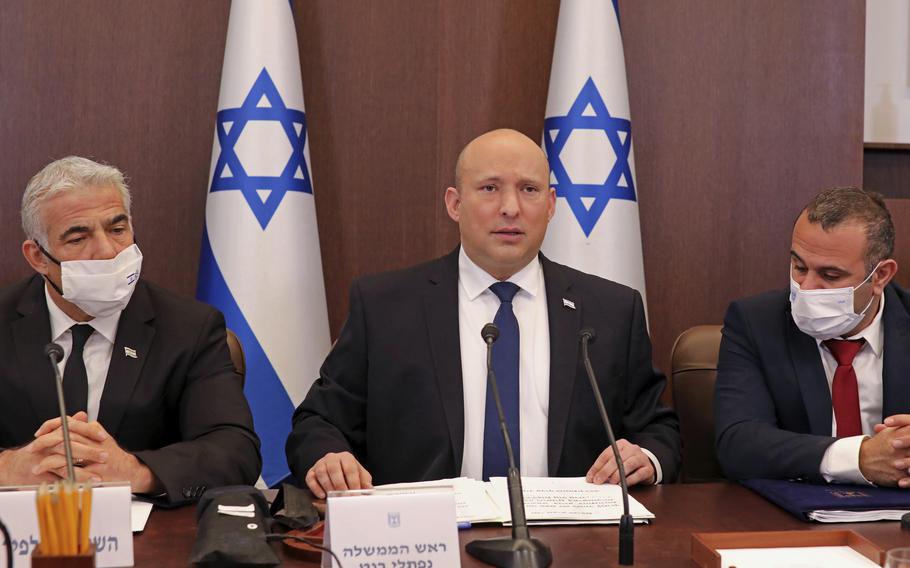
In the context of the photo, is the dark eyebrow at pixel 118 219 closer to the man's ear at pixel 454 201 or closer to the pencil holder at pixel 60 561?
the man's ear at pixel 454 201

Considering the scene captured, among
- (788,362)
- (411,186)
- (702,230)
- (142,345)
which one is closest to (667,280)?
(702,230)

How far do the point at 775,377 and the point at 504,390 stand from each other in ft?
2.52

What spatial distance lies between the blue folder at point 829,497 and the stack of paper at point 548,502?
335mm

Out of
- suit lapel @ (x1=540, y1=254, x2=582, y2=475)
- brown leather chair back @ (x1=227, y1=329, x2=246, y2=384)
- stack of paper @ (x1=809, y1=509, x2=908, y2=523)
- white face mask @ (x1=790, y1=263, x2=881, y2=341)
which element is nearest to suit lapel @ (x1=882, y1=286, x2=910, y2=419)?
white face mask @ (x1=790, y1=263, x2=881, y2=341)

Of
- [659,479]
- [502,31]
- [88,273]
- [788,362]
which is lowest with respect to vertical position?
[659,479]

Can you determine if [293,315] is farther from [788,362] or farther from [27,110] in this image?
[788,362]

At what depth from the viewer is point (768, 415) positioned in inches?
117

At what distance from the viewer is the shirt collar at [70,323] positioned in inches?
113

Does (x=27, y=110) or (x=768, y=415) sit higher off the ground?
(x=27, y=110)

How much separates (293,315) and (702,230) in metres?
1.80

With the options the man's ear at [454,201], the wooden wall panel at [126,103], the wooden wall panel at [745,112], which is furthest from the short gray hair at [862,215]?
the wooden wall panel at [126,103]

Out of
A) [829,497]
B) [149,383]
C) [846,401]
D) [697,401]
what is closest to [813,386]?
[846,401]

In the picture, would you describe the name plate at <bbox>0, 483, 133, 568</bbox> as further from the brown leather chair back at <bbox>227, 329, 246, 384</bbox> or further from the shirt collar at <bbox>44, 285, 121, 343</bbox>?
the brown leather chair back at <bbox>227, 329, 246, 384</bbox>

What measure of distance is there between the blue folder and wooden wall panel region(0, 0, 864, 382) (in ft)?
6.69
